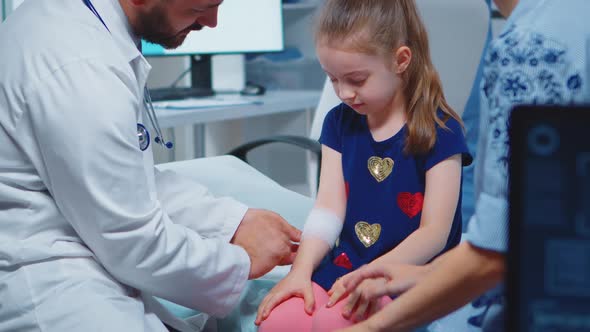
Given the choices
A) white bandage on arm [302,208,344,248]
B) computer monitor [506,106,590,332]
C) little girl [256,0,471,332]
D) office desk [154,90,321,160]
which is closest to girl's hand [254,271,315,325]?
little girl [256,0,471,332]

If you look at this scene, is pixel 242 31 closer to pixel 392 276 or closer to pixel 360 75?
pixel 360 75

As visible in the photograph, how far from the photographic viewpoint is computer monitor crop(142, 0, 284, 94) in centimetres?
292

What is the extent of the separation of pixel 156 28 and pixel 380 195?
→ 1.70ft

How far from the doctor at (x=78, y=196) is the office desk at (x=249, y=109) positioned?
1.07m

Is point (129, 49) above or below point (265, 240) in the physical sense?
above

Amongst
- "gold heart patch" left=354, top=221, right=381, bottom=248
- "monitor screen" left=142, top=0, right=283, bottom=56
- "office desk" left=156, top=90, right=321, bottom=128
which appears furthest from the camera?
"monitor screen" left=142, top=0, right=283, bottom=56

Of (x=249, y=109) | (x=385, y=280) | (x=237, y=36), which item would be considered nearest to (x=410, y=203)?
(x=385, y=280)

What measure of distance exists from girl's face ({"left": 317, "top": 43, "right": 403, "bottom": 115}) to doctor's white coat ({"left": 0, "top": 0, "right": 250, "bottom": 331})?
1.13ft

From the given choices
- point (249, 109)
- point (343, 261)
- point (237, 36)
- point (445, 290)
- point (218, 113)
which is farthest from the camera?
point (237, 36)

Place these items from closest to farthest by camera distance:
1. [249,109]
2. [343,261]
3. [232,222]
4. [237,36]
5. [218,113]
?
→ [343,261]
[232,222]
[218,113]
[249,109]
[237,36]

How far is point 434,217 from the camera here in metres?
1.25

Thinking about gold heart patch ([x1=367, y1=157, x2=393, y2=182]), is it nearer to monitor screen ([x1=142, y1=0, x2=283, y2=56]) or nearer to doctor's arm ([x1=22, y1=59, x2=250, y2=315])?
doctor's arm ([x1=22, y1=59, x2=250, y2=315])

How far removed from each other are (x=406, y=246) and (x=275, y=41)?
78.3 inches

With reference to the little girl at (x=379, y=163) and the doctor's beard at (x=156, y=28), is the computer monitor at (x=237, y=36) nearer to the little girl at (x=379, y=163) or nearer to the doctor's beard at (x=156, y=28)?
the doctor's beard at (x=156, y=28)
